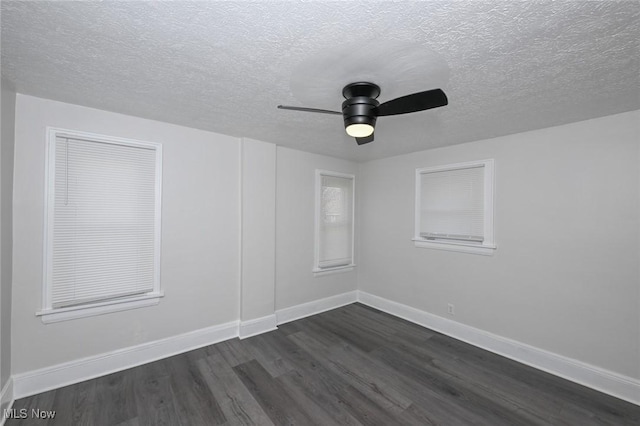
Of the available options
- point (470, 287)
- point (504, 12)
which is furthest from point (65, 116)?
point (470, 287)

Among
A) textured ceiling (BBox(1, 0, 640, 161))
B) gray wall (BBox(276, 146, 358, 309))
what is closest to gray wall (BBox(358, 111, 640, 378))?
textured ceiling (BBox(1, 0, 640, 161))

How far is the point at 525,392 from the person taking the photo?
2334 mm

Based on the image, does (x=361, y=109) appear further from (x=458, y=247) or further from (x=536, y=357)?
(x=536, y=357)

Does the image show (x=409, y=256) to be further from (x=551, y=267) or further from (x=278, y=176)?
(x=278, y=176)

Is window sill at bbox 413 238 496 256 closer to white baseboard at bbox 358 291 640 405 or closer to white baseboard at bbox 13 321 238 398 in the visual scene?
white baseboard at bbox 358 291 640 405

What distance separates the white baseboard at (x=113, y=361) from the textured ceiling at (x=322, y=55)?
2.38 meters

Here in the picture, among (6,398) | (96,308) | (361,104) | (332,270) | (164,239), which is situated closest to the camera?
(361,104)

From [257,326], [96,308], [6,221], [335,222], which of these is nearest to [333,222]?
[335,222]

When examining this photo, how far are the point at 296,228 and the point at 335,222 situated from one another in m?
0.80

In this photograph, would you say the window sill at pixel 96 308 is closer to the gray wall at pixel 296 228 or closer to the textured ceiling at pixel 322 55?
the gray wall at pixel 296 228

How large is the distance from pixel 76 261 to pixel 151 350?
46.0 inches

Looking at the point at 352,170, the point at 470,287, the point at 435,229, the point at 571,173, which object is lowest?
the point at 470,287

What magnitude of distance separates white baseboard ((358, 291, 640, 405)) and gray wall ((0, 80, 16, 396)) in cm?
421

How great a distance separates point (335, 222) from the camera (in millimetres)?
4434
